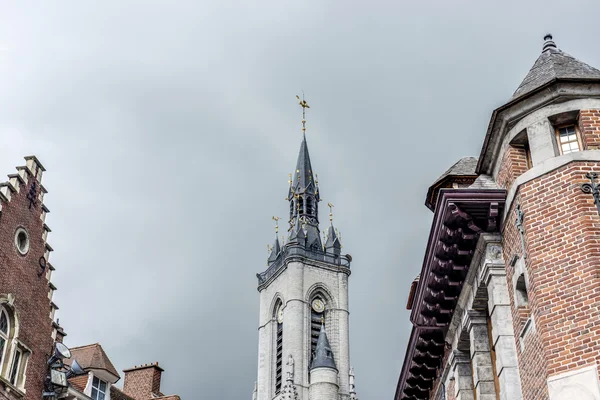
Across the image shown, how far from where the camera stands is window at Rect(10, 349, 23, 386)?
1878cm

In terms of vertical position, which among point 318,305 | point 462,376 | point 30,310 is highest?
point 318,305

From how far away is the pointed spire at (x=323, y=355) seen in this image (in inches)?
3088

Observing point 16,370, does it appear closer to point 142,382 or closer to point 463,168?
point 142,382

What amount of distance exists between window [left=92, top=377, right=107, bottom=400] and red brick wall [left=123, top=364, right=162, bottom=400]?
4.15m

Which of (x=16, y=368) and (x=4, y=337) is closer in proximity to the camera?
(x=4, y=337)

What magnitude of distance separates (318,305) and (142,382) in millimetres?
60200

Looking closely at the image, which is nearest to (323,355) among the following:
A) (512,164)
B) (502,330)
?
(502,330)

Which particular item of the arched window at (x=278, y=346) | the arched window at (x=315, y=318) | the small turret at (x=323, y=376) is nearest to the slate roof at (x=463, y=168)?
the small turret at (x=323, y=376)

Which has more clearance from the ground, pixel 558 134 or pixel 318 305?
pixel 318 305

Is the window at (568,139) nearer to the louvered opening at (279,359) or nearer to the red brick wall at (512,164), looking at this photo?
the red brick wall at (512,164)

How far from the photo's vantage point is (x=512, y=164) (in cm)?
1274

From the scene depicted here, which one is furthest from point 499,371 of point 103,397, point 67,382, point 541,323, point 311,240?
point 311,240

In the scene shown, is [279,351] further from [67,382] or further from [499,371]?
[499,371]

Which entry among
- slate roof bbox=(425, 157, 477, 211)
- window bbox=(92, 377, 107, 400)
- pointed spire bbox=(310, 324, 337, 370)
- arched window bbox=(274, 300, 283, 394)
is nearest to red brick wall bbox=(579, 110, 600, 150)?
slate roof bbox=(425, 157, 477, 211)
